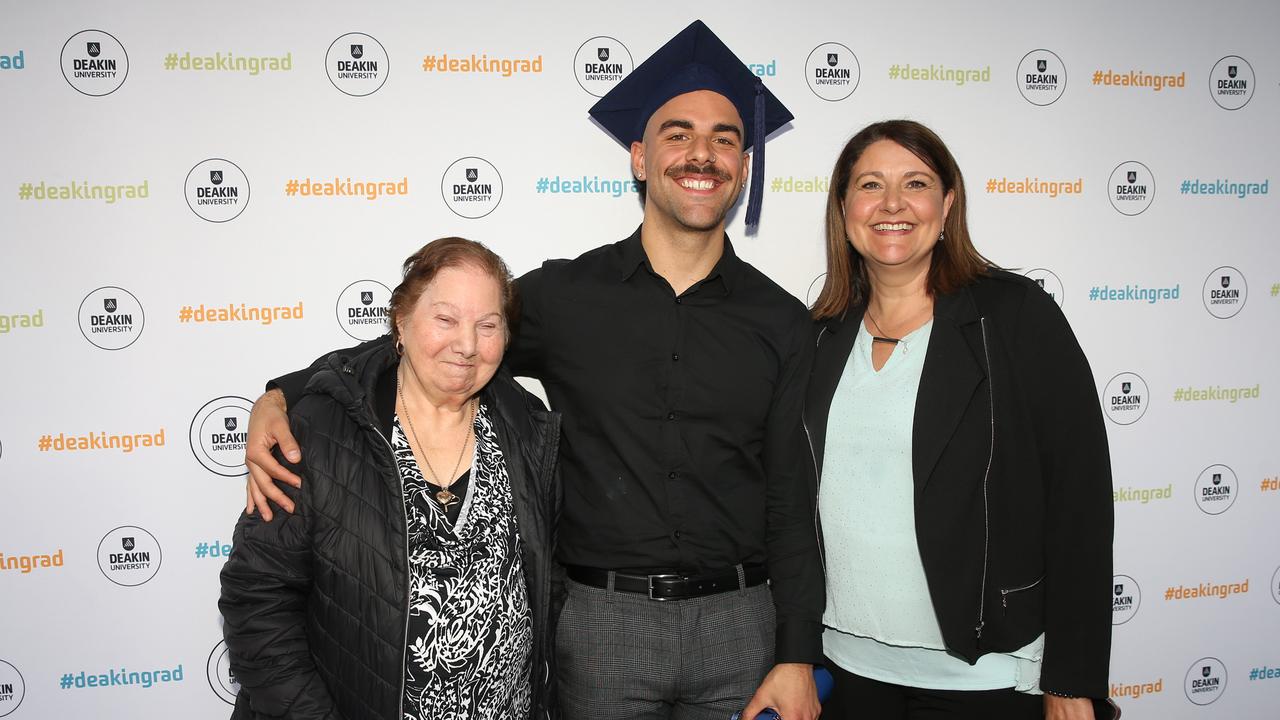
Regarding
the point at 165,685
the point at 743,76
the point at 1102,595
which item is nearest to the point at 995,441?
the point at 1102,595

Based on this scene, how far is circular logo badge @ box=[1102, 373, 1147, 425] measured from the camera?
2.86m

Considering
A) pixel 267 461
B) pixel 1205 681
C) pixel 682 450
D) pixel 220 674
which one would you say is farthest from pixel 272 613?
pixel 1205 681

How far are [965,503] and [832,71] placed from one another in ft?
5.47

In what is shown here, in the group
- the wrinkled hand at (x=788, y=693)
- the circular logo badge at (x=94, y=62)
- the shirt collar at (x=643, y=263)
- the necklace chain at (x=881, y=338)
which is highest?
the circular logo badge at (x=94, y=62)

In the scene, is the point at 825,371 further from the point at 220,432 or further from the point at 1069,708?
the point at 220,432

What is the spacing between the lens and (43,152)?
234cm

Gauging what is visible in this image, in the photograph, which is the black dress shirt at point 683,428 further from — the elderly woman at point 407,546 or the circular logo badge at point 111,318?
the circular logo badge at point 111,318

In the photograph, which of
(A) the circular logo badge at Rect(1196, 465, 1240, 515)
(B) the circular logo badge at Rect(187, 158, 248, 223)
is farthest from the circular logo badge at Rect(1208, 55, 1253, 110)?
(B) the circular logo badge at Rect(187, 158, 248, 223)

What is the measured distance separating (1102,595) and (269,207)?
2.66m

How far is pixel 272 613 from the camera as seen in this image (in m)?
1.48

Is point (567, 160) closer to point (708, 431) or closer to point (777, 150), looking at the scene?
point (777, 150)

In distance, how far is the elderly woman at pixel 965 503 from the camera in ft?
5.53

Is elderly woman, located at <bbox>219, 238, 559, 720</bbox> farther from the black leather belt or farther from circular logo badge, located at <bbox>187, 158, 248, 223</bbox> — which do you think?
circular logo badge, located at <bbox>187, 158, 248, 223</bbox>

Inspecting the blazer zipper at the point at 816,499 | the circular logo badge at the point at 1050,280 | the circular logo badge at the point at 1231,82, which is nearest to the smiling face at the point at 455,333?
the blazer zipper at the point at 816,499
